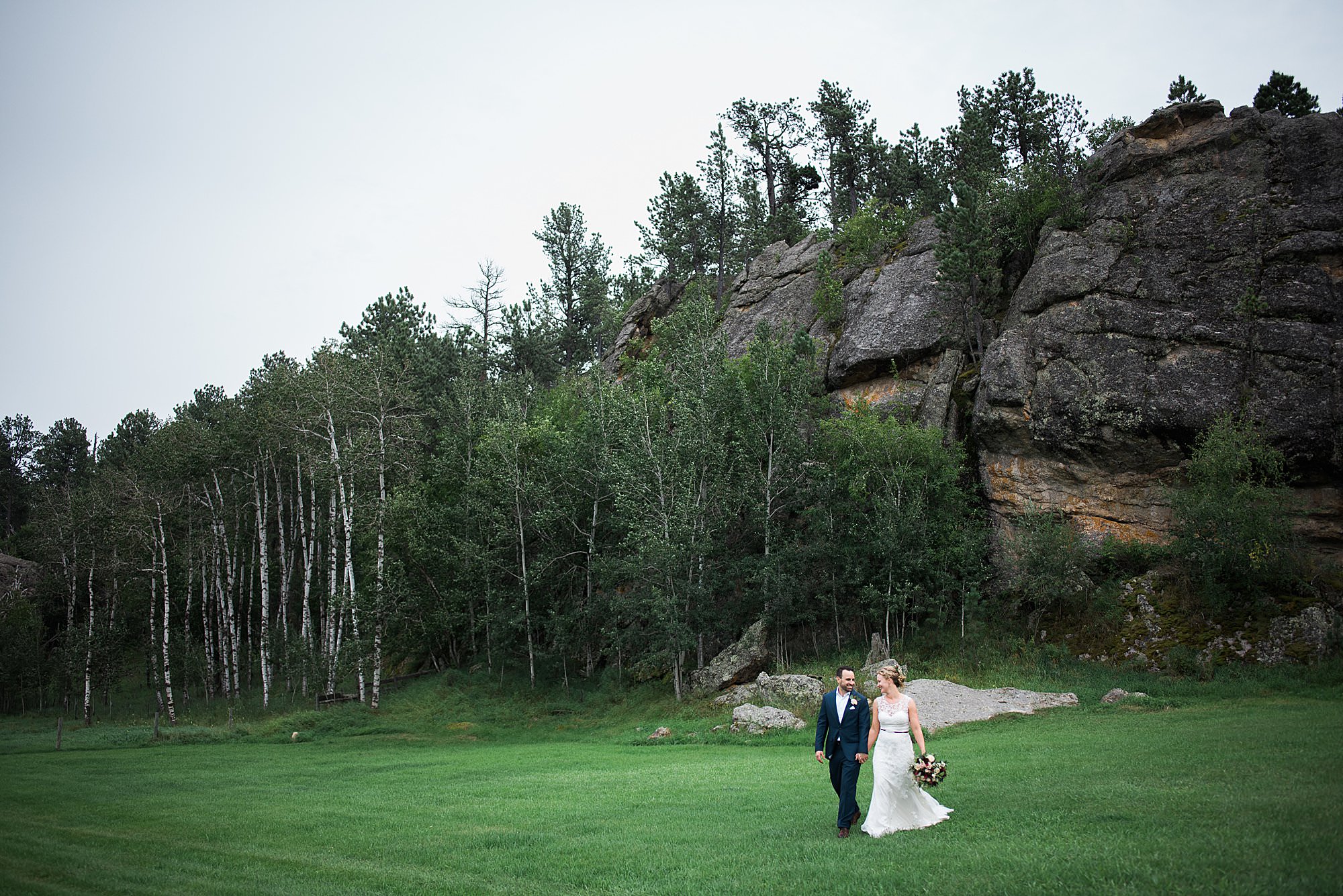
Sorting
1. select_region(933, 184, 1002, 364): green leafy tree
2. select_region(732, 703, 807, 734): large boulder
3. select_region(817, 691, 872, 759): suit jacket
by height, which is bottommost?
select_region(732, 703, 807, 734): large boulder

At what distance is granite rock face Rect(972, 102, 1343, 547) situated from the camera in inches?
1153

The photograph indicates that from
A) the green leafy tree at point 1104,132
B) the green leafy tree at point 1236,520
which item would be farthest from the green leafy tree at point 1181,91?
the green leafy tree at point 1236,520

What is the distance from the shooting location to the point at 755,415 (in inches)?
1394

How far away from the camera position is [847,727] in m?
10.2

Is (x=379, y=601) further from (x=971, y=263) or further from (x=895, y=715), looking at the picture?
(x=971, y=263)

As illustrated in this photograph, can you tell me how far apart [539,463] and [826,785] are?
2659cm

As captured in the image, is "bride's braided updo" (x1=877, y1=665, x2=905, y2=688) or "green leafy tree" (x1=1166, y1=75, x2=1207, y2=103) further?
"green leafy tree" (x1=1166, y1=75, x2=1207, y2=103)

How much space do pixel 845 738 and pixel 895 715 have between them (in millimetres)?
750

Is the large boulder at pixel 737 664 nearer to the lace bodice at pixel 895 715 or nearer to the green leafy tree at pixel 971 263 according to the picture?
the green leafy tree at pixel 971 263

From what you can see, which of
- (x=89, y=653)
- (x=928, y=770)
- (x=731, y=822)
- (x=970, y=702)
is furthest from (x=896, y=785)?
(x=89, y=653)

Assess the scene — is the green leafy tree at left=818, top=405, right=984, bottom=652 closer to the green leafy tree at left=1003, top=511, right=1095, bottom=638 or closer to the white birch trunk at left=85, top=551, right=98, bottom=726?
the green leafy tree at left=1003, top=511, right=1095, bottom=638

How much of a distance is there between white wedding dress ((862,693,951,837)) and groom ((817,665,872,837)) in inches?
9.9

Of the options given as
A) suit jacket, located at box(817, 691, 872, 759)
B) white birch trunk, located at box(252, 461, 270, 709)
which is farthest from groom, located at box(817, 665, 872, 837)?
white birch trunk, located at box(252, 461, 270, 709)

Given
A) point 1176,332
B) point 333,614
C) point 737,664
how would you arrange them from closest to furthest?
point 737,664 → point 1176,332 → point 333,614
